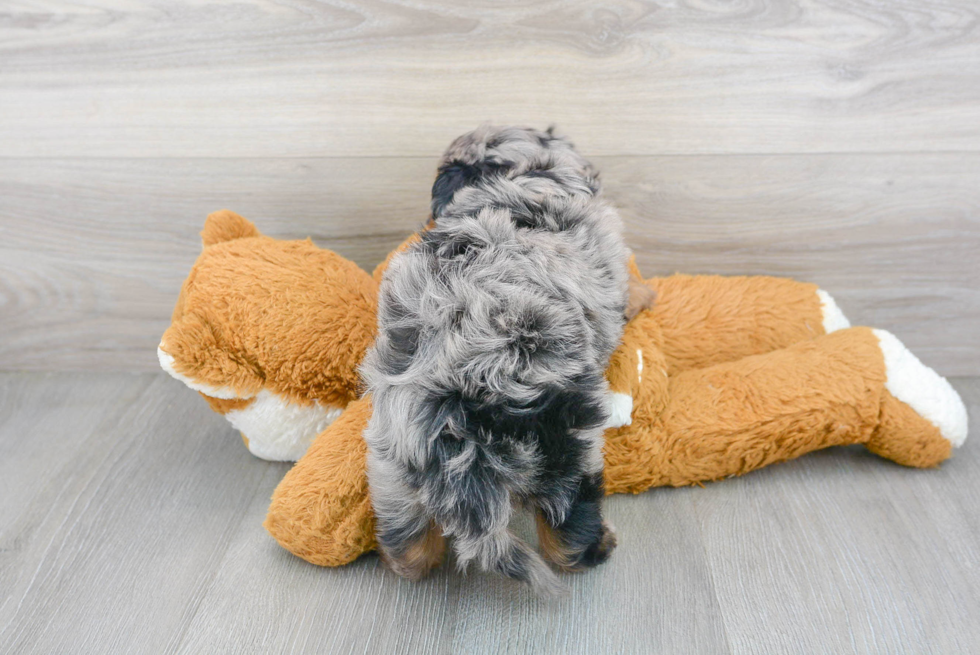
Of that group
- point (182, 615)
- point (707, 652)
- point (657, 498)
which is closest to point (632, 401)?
point (657, 498)

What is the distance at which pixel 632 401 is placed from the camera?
0.96 metres

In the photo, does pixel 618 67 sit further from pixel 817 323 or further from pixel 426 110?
pixel 817 323

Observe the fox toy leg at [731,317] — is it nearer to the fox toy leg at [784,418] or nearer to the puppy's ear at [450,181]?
the fox toy leg at [784,418]

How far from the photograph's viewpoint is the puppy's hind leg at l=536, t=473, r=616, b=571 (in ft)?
2.60

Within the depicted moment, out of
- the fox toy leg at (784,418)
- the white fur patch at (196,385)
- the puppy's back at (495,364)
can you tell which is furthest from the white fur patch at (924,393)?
the white fur patch at (196,385)

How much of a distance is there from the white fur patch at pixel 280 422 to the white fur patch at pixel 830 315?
780mm

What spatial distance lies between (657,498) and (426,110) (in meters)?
0.70

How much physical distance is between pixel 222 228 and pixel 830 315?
0.97 m

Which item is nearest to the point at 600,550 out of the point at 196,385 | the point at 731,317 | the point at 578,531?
the point at 578,531

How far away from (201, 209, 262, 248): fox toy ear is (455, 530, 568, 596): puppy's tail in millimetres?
610

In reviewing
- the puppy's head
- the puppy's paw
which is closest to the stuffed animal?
the puppy's paw

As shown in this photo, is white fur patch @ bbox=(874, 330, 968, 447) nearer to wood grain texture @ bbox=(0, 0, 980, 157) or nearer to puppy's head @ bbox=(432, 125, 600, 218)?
wood grain texture @ bbox=(0, 0, 980, 157)

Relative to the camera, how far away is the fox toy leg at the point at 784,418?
39.0 inches

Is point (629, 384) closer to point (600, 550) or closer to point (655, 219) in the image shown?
point (600, 550)
